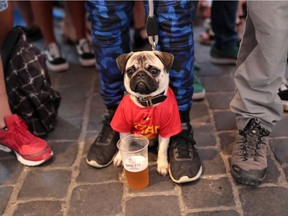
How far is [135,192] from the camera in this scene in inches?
67.2

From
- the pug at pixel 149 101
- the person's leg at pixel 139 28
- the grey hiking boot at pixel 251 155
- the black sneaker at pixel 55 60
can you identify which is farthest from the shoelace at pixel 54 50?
the grey hiking boot at pixel 251 155

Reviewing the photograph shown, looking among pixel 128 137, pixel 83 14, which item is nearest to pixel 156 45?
pixel 128 137

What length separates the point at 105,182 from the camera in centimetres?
177

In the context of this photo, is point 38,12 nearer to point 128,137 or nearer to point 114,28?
point 114,28

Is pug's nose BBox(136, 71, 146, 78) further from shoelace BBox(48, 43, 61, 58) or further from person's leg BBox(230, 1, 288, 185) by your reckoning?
shoelace BBox(48, 43, 61, 58)

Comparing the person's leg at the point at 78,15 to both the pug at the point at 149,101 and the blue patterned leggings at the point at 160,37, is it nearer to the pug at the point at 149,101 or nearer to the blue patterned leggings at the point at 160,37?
the blue patterned leggings at the point at 160,37

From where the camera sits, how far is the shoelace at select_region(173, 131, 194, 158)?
1.80m

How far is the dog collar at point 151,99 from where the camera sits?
5.33ft

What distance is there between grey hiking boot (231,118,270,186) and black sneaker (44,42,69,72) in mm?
1463

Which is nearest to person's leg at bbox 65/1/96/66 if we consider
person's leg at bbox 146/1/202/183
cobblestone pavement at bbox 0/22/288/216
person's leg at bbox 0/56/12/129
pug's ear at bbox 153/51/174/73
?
cobblestone pavement at bbox 0/22/288/216

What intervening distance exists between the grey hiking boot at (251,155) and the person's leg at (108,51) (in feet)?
1.95

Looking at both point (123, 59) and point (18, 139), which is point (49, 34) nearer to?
point (18, 139)

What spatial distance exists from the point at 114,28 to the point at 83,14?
1.22 metres

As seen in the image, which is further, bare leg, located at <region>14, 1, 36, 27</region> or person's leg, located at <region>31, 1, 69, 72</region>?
bare leg, located at <region>14, 1, 36, 27</region>
